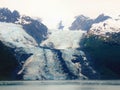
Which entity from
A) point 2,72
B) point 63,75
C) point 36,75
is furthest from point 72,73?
point 2,72

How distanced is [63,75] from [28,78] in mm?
17479

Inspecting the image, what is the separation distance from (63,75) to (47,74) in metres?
8.00

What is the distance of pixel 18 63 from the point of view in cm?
19825

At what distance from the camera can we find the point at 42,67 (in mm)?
198750

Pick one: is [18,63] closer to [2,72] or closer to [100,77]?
[2,72]

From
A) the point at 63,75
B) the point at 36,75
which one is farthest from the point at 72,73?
the point at 36,75

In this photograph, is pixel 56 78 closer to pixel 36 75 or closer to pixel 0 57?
pixel 36 75

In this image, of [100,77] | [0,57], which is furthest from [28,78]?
[100,77]

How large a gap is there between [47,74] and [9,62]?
18048mm

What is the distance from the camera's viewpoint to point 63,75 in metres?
197

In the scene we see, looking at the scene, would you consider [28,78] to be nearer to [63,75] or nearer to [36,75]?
[36,75]

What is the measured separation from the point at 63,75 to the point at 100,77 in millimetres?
17159

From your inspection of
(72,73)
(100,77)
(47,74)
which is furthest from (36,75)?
(100,77)

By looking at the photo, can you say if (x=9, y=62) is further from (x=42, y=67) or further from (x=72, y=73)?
(x=72, y=73)
